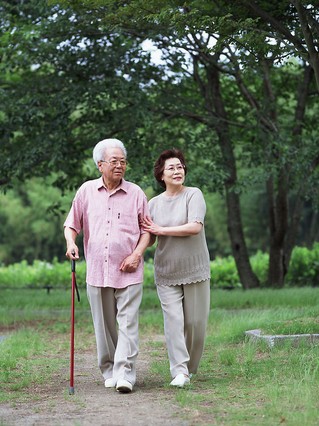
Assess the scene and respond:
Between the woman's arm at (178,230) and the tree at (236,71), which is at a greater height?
the tree at (236,71)

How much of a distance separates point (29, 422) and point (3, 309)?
1022cm

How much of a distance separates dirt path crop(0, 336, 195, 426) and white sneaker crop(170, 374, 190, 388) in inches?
3.0

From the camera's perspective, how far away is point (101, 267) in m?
7.28

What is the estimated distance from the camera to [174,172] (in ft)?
24.7

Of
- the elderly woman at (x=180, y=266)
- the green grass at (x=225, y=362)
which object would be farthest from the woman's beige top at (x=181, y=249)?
the green grass at (x=225, y=362)

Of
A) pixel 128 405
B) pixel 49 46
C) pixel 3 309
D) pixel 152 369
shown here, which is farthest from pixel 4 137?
pixel 128 405

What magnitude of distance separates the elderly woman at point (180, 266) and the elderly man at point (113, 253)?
201 mm

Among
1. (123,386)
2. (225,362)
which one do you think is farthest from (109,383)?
(225,362)

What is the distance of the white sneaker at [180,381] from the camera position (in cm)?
718

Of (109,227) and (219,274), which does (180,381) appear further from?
(219,274)

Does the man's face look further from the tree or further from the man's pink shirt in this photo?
the tree

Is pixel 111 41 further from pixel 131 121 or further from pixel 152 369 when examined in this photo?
pixel 152 369

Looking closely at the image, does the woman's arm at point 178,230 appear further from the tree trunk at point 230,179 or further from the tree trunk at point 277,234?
the tree trunk at point 277,234

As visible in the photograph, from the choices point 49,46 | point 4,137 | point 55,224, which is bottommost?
point 55,224
